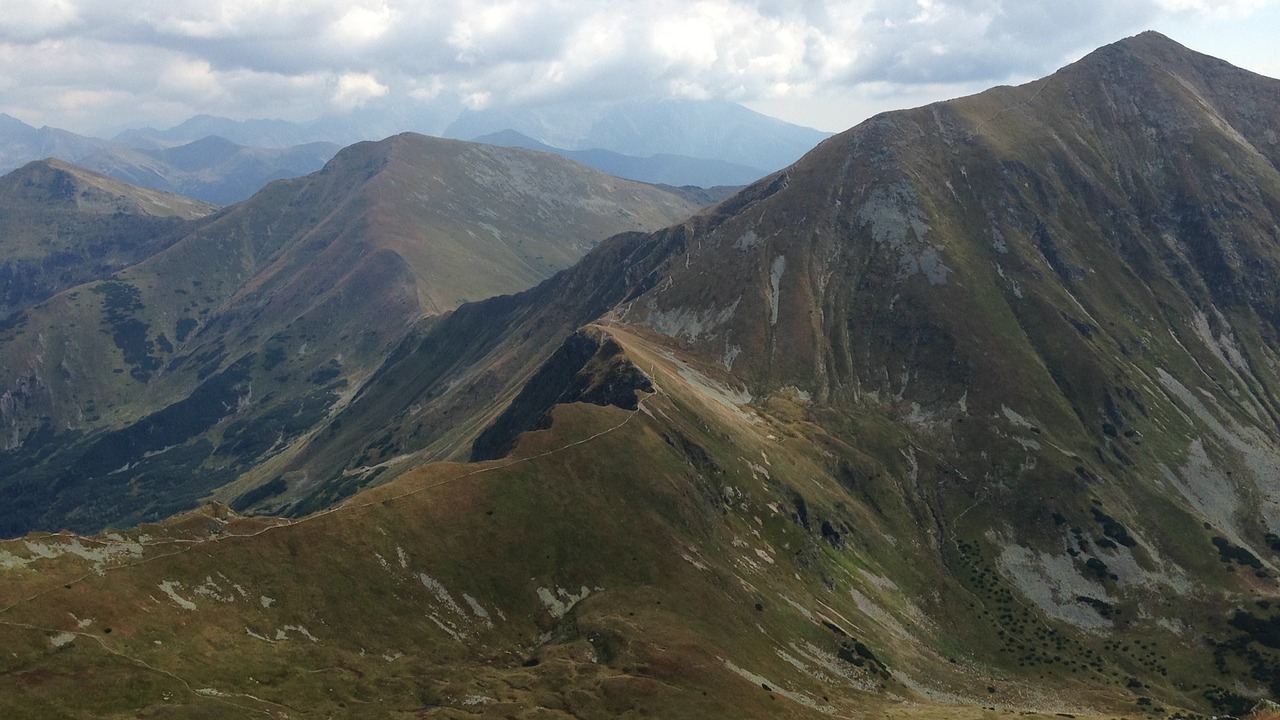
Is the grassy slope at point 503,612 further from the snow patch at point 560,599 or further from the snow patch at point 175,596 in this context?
the snow patch at point 560,599

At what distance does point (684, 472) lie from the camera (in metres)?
191

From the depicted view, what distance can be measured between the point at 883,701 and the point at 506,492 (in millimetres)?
87592

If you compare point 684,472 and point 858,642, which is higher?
point 684,472

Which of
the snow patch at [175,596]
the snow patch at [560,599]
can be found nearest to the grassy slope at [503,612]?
the snow patch at [175,596]

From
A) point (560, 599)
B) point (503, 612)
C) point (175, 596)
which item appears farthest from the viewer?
point (560, 599)

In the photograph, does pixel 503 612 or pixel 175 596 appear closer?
pixel 175 596

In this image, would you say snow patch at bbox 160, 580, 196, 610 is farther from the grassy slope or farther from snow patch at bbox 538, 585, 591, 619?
snow patch at bbox 538, 585, 591, 619

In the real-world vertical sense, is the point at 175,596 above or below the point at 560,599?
above

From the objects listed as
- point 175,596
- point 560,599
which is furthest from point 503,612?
point 175,596

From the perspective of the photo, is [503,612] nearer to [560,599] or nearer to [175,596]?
[560,599]

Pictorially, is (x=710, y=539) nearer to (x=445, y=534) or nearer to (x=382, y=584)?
(x=445, y=534)

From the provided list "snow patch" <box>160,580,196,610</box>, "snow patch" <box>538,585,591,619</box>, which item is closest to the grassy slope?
"snow patch" <box>160,580,196,610</box>

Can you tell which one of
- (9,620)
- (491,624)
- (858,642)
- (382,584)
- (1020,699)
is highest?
(9,620)

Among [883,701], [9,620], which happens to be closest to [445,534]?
[9,620]
